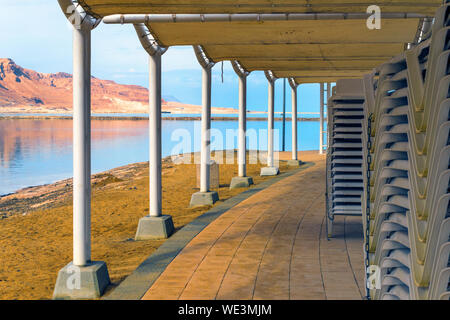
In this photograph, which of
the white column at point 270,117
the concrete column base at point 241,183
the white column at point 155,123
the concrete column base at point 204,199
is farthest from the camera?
the white column at point 270,117

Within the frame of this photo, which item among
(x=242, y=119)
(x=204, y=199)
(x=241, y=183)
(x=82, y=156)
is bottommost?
(x=204, y=199)

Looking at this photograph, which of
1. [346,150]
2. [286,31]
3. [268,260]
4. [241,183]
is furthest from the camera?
[241,183]

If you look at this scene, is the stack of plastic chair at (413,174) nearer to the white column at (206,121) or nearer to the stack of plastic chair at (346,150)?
the stack of plastic chair at (346,150)

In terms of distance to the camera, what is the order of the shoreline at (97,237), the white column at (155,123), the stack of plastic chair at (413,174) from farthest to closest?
the white column at (155,123) → the shoreline at (97,237) → the stack of plastic chair at (413,174)

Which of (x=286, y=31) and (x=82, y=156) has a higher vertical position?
(x=286, y=31)

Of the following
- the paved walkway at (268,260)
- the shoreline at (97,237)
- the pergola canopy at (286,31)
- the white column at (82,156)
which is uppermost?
the pergola canopy at (286,31)

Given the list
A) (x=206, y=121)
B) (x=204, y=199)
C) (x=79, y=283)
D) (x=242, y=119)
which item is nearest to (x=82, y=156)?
(x=79, y=283)

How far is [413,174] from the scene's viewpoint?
7.73 ft

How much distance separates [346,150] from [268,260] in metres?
2.02

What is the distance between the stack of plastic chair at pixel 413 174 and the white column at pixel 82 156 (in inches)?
152

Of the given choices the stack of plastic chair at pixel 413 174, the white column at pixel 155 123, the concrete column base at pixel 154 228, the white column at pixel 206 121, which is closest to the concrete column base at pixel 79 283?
the concrete column base at pixel 154 228

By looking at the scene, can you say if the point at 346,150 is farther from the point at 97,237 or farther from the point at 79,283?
the point at 97,237

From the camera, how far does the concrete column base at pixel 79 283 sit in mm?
6301

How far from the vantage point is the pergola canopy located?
6750 mm
